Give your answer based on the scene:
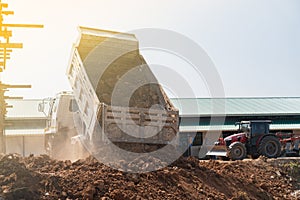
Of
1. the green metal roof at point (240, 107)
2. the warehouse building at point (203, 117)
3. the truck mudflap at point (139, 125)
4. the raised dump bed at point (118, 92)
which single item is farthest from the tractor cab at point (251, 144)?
the green metal roof at point (240, 107)

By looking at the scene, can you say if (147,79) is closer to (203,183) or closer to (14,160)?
(203,183)

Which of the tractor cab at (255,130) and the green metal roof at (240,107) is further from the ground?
the green metal roof at (240,107)

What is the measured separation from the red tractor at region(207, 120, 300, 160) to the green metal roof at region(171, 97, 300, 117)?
8.45m

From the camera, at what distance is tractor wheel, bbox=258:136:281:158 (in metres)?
16.9

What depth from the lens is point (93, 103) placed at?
1095cm

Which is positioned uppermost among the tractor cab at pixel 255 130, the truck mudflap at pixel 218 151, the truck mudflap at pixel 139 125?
the truck mudflap at pixel 139 125

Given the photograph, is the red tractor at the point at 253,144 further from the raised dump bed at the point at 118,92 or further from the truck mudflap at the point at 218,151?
the raised dump bed at the point at 118,92

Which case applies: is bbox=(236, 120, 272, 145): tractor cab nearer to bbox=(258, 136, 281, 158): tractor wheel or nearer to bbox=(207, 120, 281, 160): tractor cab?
bbox=(207, 120, 281, 160): tractor cab

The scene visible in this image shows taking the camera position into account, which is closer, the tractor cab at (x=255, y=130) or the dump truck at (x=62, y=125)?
the dump truck at (x=62, y=125)

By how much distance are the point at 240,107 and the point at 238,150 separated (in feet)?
43.8

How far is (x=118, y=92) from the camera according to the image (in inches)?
457

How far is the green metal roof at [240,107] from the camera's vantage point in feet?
91.1

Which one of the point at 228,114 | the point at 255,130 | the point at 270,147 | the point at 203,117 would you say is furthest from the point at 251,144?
the point at 228,114

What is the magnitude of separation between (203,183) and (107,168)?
2.46m
